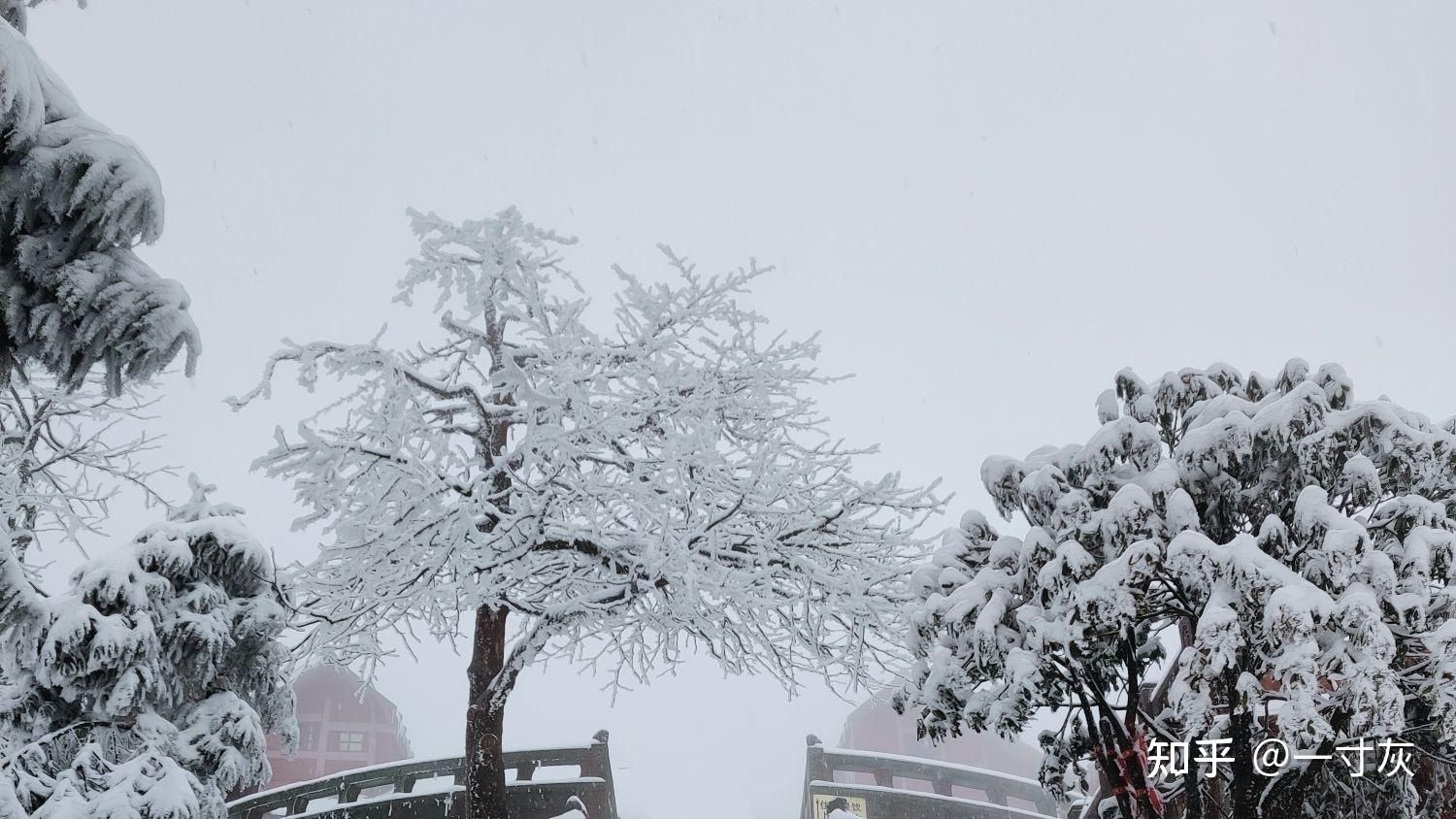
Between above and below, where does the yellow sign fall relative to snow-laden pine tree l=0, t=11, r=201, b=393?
below

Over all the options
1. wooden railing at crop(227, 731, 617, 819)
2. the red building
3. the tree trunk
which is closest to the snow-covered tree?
the tree trunk

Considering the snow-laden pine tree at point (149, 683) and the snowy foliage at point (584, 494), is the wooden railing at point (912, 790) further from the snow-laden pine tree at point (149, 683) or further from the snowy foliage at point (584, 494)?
the snow-laden pine tree at point (149, 683)

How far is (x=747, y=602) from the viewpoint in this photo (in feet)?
27.0

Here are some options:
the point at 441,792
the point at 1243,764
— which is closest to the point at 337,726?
the point at 441,792

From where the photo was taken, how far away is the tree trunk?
324 inches

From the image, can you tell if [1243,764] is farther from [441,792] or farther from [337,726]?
[337,726]

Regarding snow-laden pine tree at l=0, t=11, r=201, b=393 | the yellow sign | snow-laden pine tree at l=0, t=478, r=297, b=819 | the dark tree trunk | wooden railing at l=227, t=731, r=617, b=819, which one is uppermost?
snow-laden pine tree at l=0, t=11, r=201, b=393

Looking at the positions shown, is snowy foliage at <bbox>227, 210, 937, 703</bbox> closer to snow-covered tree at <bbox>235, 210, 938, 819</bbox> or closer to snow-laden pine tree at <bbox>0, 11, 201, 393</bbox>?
snow-covered tree at <bbox>235, 210, 938, 819</bbox>

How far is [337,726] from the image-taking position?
1446 inches

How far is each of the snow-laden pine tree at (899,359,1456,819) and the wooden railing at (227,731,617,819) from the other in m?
7.20

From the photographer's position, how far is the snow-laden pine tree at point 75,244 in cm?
256

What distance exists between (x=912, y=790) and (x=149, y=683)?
1114cm

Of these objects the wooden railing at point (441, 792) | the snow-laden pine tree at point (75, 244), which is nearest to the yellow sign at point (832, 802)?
the wooden railing at point (441, 792)

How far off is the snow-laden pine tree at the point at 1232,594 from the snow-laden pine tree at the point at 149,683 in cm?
541
